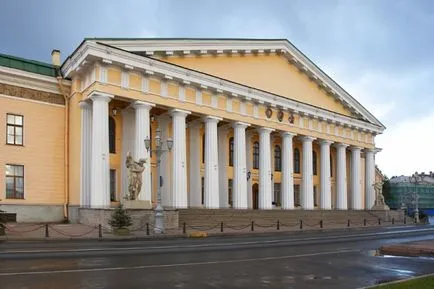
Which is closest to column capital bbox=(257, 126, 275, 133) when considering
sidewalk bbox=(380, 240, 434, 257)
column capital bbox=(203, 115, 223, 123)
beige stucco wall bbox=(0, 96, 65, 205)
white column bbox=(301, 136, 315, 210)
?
column capital bbox=(203, 115, 223, 123)

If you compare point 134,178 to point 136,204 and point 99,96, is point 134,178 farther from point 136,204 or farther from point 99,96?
point 99,96

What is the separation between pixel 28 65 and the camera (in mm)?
31938

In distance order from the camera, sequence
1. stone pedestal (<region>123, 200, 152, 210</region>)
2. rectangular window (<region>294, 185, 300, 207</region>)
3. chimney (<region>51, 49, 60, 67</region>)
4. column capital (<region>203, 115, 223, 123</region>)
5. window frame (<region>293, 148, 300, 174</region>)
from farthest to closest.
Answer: window frame (<region>293, 148, 300, 174</region>) < rectangular window (<region>294, 185, 300, 207</region>) < chimney (<region>51, 49, 60, 67</region>) < column capital (<region>203, 115, 223, 123</region>) < stone pedestal (<region>123, 200, 152, 210</region>)

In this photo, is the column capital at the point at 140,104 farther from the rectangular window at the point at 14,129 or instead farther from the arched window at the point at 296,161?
the arched window at the point at 296,161

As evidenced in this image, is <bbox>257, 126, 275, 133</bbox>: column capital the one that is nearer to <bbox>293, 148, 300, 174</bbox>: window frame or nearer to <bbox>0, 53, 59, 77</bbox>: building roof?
<bbox>293, 148, 300, 174</bbox>: window frame

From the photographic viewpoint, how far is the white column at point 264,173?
134ft

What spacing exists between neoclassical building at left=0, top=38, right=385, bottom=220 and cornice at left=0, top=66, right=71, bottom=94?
0.16 m

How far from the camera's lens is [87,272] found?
426 inches

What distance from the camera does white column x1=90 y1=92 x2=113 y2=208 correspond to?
29.2 meters

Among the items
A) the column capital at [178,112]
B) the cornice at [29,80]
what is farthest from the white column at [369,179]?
the cornice at [29,80]

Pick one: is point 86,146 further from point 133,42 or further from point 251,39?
point 251,39

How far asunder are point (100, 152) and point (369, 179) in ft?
115

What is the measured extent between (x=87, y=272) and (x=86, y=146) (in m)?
21.8

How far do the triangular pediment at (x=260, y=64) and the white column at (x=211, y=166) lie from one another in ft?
13.2
